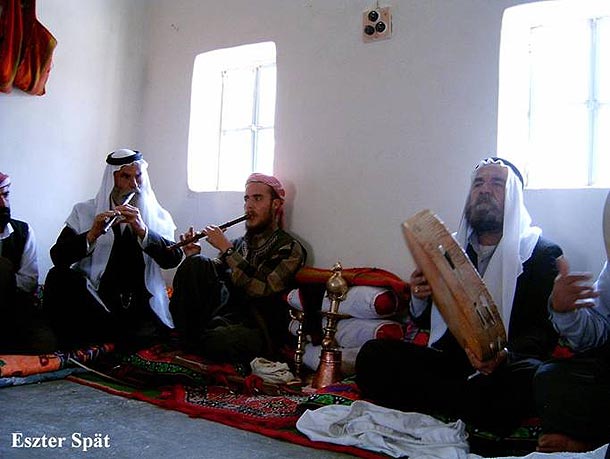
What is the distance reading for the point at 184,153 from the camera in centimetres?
419

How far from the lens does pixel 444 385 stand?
7.15 feet

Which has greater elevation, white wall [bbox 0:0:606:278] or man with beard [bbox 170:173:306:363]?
white wall [bbox 0:0:606:278]

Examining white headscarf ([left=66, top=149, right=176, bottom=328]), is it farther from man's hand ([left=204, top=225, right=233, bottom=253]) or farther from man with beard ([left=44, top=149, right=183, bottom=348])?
man's hand ([left=204, top=225, right=233, bottom=253])

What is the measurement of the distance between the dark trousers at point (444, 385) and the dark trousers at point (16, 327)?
155cm

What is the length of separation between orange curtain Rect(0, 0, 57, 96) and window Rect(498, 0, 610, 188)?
264cm

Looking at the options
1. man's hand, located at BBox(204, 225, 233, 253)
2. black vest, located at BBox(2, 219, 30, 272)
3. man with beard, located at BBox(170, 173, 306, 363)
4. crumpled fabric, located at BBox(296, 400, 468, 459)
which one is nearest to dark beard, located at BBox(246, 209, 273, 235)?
man with beard, located at BBox(170, 173, 306, 363)

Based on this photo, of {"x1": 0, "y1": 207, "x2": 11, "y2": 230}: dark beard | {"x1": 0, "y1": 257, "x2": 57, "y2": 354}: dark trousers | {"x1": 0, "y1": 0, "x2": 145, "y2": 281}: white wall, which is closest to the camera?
{"x1": 0, "y1": 257, "x2": 57, "y2": 354}: dark trousers

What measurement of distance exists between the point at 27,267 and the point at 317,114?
5.85ft

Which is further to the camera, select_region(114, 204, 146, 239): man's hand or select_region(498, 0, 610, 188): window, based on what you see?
select_region(114, 204, 146, 239): man's hand

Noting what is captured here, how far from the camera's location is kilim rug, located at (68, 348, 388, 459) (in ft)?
7.22

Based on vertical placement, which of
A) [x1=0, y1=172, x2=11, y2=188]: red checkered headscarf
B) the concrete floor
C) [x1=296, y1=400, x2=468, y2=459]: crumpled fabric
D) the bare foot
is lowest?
the concrete floor

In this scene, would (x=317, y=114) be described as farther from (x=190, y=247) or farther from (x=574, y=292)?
(x=574, y=292)

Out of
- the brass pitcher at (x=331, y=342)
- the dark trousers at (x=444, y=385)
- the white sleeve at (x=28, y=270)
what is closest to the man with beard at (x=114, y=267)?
the white sleeve at (x=28, y=270)

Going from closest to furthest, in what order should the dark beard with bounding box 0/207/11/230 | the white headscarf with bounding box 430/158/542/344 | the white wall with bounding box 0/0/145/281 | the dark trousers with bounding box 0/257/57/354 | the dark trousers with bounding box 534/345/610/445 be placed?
the dark trousers with bounding box 534/345/610/445 < the white headscarf with bounding box 430/158/542/344 < the dark trousers with bounding box 0/257/57/354 < the dark beard with bounding box 0/207/11/230 < the white wall with bounding box 0/0/145/281
